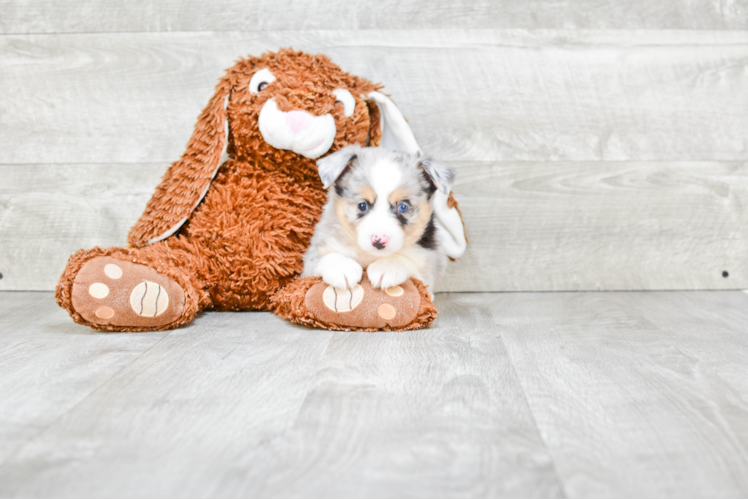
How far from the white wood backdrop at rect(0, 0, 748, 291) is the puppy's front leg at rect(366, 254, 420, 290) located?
493 millimetres

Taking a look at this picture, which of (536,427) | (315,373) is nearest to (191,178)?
(315,373)

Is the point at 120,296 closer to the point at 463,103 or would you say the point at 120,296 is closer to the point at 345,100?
the point at 345,100

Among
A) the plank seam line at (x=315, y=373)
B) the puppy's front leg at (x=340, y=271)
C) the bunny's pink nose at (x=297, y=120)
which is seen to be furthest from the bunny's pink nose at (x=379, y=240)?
the bunny's pink nose at (x=297, y=120)

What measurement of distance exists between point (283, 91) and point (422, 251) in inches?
18.2

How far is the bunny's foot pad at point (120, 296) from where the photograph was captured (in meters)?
1.17

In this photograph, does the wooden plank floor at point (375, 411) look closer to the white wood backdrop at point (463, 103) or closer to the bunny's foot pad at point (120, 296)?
the bunny's foot pad at point (120, 296)

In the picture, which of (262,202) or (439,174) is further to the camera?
(262,202)

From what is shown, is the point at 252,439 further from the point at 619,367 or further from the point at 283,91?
the point at 283,91

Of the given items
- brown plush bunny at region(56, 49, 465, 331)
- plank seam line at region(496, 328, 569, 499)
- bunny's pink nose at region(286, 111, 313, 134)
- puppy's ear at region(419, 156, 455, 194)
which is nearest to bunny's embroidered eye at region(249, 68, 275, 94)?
brown plush bunny at region(56, 49, 465, 331)

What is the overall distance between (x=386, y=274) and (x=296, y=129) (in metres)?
0.37

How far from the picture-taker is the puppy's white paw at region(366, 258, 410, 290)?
4.06ft

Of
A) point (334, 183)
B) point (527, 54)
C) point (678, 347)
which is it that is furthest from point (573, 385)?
point (527, 54)

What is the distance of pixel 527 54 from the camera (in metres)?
1.65

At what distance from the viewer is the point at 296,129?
1.29m
